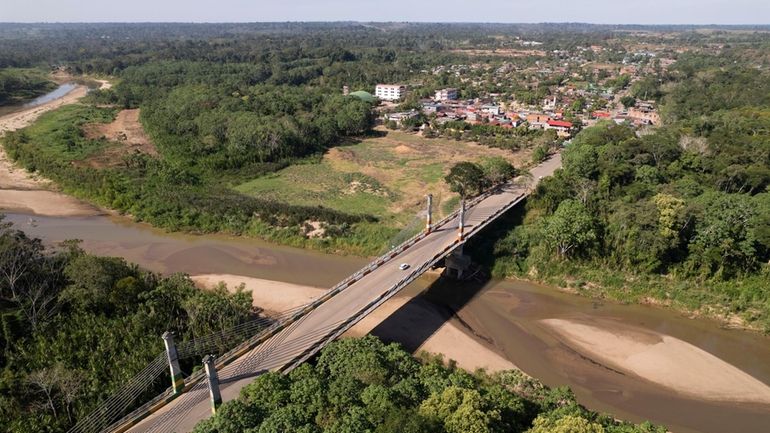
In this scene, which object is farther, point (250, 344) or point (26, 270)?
point (26, 270)

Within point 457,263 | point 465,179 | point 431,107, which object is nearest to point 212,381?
point 457,263

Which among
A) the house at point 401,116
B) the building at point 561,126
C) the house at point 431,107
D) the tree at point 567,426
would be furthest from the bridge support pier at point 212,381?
the house at point 431,107

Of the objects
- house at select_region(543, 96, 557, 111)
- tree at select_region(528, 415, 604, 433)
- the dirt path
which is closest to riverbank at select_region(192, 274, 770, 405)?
tree at select_region(528, 415, 604, 433)

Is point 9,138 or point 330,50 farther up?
point 330,50

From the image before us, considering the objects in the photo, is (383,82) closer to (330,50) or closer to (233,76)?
(233,76)

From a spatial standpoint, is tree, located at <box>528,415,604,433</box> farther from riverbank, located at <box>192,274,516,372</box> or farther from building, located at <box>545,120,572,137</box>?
building, located at <box>545,120,572,137</box>

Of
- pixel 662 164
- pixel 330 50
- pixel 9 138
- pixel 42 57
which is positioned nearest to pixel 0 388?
pixel 662 164

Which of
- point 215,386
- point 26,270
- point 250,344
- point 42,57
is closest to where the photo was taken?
point 215,386
